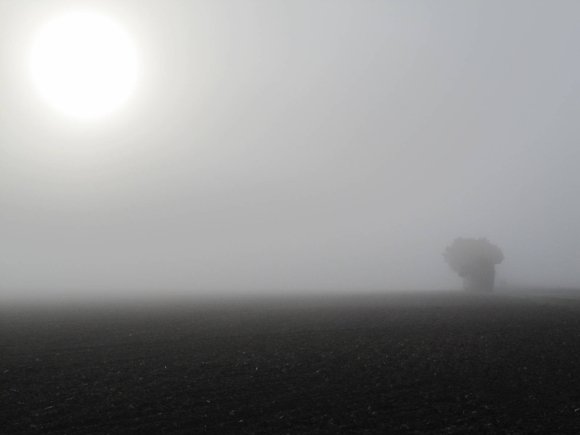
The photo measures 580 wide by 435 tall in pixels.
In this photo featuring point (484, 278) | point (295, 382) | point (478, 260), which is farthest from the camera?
point (484, 278)

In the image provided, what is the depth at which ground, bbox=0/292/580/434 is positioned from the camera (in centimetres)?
1978

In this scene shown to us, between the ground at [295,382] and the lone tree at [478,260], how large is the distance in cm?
11240

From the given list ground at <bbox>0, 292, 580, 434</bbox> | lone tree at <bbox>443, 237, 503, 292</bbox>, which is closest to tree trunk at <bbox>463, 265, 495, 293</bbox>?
lone tree at <bbox>443, 237, 503, 292</bbox>

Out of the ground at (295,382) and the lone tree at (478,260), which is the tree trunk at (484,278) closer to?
the lone tree at (478,260)

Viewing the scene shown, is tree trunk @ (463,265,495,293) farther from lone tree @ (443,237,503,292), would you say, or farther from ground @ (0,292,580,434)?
ground @ (0,292,580,434)

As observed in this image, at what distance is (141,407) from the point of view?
72.4 feet

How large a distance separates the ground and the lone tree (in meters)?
112

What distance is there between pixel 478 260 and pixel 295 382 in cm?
14506

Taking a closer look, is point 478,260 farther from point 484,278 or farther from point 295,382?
point 295,382

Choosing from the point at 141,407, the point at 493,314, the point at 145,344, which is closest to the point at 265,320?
the point at 145,344

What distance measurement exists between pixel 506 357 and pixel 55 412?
3103 centimetres

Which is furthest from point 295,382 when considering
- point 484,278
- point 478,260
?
point 484,278

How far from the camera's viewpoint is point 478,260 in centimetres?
15400

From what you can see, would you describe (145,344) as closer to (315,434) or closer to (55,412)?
(55,412)
